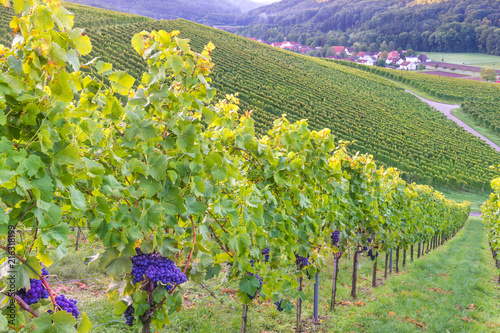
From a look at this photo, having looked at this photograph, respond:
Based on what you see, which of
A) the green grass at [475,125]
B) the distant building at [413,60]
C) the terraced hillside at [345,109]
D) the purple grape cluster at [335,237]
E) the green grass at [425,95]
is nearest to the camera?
the purple grape cluster at [335,237]

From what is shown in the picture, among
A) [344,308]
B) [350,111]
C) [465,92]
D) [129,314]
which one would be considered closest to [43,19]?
[129,314]

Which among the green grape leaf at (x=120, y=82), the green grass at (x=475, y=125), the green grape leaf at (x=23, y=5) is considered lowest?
the green grass at (x=475, y=125)

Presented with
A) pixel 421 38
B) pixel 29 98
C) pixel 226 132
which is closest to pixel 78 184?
pixel 29 98

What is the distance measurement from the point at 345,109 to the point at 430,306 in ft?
147

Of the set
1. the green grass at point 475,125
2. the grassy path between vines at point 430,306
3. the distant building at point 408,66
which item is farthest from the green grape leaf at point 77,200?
the distant building at point 408,66

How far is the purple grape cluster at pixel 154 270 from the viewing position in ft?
6.16

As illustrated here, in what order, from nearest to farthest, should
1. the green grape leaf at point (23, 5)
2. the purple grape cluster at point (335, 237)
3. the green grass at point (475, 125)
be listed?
the green grape leaf at point (23, 5), the purple grape cluster at point (335, 237), the green grass at point (475, 125)

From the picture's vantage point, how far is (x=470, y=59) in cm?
13125

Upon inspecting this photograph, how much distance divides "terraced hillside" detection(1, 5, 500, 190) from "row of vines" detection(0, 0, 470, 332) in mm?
24386

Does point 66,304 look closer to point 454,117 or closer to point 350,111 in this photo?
point 350,111

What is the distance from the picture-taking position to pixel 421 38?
154375 millimetres

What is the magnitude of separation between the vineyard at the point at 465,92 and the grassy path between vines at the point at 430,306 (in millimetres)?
62195

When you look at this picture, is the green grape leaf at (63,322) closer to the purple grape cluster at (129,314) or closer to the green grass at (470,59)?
the purple grape cluster at (129,314)

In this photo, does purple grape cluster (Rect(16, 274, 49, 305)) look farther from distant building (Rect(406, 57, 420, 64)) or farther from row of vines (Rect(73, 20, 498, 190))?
distant building (Rect(406, 57, 420, 64))
